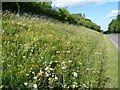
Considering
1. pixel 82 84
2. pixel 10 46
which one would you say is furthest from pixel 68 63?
pixel 10 46

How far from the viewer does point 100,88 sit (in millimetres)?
3678

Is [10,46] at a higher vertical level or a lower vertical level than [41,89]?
higher

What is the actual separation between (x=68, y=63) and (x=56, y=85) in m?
1.23

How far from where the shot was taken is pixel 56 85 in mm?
3297

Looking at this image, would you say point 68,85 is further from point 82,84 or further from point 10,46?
point 10,46

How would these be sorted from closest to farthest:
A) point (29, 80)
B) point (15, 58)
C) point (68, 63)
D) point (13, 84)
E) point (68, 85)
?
point (13, 84)
point (29, 80)
point (68, 85)
point (15, 58)
point (68, 63)

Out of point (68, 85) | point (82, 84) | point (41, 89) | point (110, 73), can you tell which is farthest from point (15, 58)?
point (110, 73)

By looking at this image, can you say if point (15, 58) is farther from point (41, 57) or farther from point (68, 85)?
point (68, 85)

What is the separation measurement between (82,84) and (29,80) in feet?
4.03

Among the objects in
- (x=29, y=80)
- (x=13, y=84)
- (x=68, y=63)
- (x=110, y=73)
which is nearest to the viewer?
(x=13, y=84)

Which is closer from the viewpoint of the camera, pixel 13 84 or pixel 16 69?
pixel 13 84

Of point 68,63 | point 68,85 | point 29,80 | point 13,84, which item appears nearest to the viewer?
point 13,84

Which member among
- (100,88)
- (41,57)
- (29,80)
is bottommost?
(100,88)

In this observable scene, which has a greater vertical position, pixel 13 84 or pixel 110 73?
pixel 13 84
